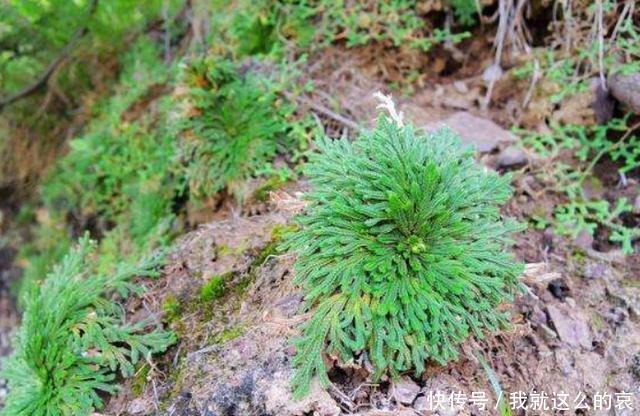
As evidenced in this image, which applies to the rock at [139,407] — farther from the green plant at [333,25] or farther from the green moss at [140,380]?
the green plant at [333,25]

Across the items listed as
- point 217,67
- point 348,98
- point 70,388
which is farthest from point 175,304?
point 348,98

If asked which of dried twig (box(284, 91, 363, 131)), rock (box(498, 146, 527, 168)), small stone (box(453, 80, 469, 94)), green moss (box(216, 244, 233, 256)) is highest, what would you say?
dried twig (box(284, 91, 363, 131))

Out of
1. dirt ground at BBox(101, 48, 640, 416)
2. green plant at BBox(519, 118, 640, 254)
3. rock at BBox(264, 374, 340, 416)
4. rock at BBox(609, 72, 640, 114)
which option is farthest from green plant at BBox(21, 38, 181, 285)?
rock at BBox(609, 72, 640, 114)

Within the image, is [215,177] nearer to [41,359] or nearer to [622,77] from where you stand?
[41,359]

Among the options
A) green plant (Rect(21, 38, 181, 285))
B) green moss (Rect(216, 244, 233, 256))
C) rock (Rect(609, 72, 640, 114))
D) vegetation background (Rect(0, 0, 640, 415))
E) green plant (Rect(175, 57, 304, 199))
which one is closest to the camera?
vegetation background (Rect(0, 0, 640, 415))

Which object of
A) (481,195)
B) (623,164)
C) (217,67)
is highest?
(217,67)

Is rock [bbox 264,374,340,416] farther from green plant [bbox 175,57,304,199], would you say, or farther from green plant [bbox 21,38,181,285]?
green plant [bbox 21,38,181,285]

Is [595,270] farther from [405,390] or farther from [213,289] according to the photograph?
[213,289]
